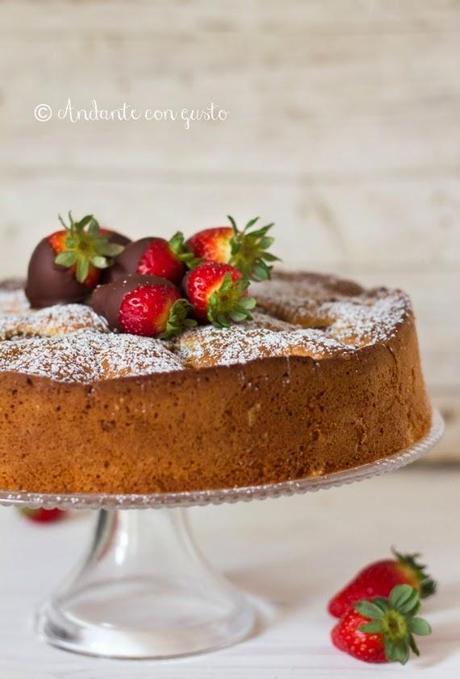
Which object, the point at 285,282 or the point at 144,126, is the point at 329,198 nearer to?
the point at 144,126

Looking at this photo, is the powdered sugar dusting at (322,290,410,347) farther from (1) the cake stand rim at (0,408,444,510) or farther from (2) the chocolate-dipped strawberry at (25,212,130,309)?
(2) the chocolate-dipped strawberry at (25,212,130,309)

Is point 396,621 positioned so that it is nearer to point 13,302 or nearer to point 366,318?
point 366,318

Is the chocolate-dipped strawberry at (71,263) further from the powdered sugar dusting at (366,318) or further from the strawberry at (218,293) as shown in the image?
→ the powdered sugar dusting at (366,318)

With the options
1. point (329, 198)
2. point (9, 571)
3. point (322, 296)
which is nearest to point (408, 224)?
point (329, 198)

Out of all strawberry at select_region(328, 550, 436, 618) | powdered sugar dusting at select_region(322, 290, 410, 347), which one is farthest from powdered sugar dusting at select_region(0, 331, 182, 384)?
strawberry at select_region(328, 550, 436, 618)

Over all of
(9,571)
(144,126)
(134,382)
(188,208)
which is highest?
(144,126)

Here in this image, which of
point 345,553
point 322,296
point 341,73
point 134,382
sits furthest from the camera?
point 341,73
